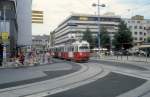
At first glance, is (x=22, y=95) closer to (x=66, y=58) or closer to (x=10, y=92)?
(x=10, y=92)

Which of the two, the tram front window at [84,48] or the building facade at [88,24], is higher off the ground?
the building facade at [88,24]

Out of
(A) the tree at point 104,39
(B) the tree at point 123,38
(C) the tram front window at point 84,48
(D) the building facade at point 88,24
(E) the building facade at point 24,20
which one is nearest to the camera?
(C) the tram front window at point 84,48

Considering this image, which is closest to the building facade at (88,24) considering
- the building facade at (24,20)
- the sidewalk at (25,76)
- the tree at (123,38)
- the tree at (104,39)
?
the tree at (104,39)

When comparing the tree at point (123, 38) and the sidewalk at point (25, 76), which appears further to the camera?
the tree at point (123, 38)

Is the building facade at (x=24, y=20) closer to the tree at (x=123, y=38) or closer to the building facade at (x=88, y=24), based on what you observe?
the tree at (x=123, y=38)

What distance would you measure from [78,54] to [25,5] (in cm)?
4619

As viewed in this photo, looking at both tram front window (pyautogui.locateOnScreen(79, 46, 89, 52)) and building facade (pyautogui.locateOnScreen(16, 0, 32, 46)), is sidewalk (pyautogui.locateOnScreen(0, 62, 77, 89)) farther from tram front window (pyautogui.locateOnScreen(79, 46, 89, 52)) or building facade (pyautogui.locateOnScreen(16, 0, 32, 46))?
building facade (pyautogui.locateOnScreen(16, 0, 32, 46))

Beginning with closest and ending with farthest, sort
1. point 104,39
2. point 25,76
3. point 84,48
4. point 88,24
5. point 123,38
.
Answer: point 25,76 → point 84,48 → point 123,38 → point 104,39 → point 88,24

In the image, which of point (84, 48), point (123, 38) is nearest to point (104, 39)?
point (123, 38)

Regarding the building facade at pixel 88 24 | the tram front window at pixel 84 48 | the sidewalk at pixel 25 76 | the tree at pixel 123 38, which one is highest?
the building facade at pixel 88 24

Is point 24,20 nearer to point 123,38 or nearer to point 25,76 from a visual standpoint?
point 123,38

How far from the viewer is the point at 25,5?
296 ft

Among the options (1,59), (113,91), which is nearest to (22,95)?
(113,91)

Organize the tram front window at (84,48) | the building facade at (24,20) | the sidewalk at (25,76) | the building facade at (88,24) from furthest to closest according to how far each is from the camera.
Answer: the building facade at (88,24) → the building facade at (24,20) → the tram front window at (84,48) → the sidewalk at (25,76)
